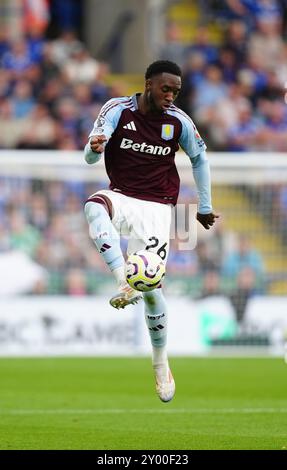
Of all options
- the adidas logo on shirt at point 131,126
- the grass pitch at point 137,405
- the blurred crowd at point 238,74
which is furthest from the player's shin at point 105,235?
the blurred crowd at point 238,74

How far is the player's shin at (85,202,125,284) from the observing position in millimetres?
11125

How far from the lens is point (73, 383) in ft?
52.2

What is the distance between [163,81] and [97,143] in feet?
2.83

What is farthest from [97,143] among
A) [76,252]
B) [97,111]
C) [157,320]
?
[97,111]

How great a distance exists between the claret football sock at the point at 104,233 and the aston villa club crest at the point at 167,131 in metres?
0.92

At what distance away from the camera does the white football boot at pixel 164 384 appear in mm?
11570

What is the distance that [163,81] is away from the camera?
1104 centimetres

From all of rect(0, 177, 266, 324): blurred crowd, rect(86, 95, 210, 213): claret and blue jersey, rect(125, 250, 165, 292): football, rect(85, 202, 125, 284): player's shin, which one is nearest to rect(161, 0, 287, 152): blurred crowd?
rect(0, 177, 266, 324): blurred crowd

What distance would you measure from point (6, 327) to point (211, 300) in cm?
317

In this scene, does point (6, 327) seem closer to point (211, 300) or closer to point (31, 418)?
point (211, 300)

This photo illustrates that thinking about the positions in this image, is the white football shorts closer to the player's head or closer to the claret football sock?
the claret football sock

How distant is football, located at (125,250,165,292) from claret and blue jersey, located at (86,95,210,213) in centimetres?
91

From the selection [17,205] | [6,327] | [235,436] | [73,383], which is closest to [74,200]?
[17,205]

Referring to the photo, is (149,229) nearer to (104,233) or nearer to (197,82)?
(104,233)
